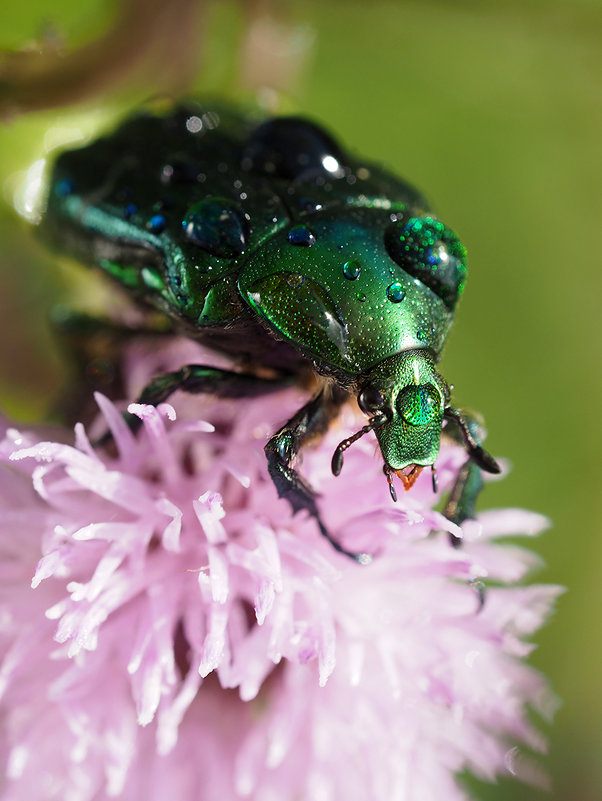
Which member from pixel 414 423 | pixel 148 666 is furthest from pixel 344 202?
pixel 148 666

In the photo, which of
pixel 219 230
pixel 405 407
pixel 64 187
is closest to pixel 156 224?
pixel 219 230

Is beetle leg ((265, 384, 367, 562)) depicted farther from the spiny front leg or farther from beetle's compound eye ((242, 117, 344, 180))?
beetle's compound eye ((242, 117, 344, 180))

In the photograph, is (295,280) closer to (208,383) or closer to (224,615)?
(208,383)

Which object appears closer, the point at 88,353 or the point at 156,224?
the point at 156,224

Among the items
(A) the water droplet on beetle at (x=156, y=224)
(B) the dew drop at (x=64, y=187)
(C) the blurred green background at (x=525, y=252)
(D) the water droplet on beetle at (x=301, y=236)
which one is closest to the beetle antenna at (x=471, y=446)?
(D) the water droplet on beetle at (x=301, y=236)

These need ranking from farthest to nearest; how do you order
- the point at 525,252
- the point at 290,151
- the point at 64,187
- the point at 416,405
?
the point at 525,252 → the point at 64,187 → the point at 290,151 → the point at 416,405

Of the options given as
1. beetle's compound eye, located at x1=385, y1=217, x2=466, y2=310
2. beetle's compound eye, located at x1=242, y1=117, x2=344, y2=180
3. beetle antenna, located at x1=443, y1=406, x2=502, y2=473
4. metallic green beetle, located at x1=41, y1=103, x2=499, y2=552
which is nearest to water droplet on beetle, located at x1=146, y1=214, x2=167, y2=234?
metallic green beetle, located at x1=41, y1=103, x2=499, y2=552
